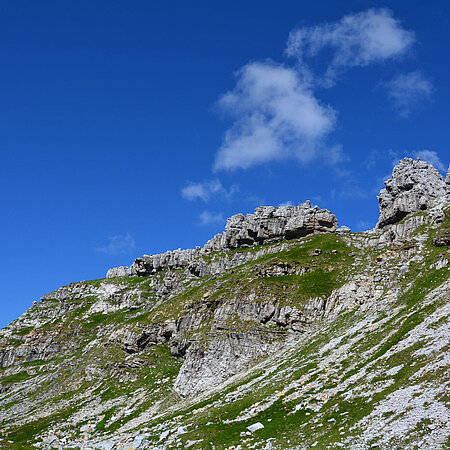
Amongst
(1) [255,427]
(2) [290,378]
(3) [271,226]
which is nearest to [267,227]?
(3) [271,226]

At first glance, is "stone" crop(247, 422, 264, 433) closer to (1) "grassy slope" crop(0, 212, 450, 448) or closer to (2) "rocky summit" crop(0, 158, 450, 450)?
(2) "rocky summit" crop(0, 158, 450, 450)

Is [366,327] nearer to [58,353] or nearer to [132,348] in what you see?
[132,348]

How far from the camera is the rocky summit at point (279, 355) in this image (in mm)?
35469

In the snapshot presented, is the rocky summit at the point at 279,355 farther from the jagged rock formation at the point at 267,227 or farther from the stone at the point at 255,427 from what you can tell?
the jagged rock formation at the point at 267,227

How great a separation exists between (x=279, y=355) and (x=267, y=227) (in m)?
93.7

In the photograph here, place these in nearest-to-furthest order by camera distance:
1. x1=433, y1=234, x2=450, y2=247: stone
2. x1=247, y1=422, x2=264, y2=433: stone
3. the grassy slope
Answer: the grassy slope → x1=247, y1=422, x2=264, y2=433: stone → x1=433, y1=234, x2=450, y2=247: stone

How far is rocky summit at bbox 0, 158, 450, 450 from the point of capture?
3547cm

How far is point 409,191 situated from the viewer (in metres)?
123

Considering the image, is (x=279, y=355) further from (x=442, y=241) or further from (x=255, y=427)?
(x=442, y=241)

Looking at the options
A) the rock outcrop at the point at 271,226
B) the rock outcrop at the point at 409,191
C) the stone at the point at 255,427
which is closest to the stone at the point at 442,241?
the rock outcrop at the point at 409,191

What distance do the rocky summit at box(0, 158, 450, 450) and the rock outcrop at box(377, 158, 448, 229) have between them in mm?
472

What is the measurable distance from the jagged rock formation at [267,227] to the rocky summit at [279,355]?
84 centimetres

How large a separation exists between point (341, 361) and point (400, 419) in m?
22.1

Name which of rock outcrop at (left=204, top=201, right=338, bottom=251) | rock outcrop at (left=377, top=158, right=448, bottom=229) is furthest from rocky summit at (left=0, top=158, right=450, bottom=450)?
rock outcrop at (left=204, top=201, right=338, bottom=251)
